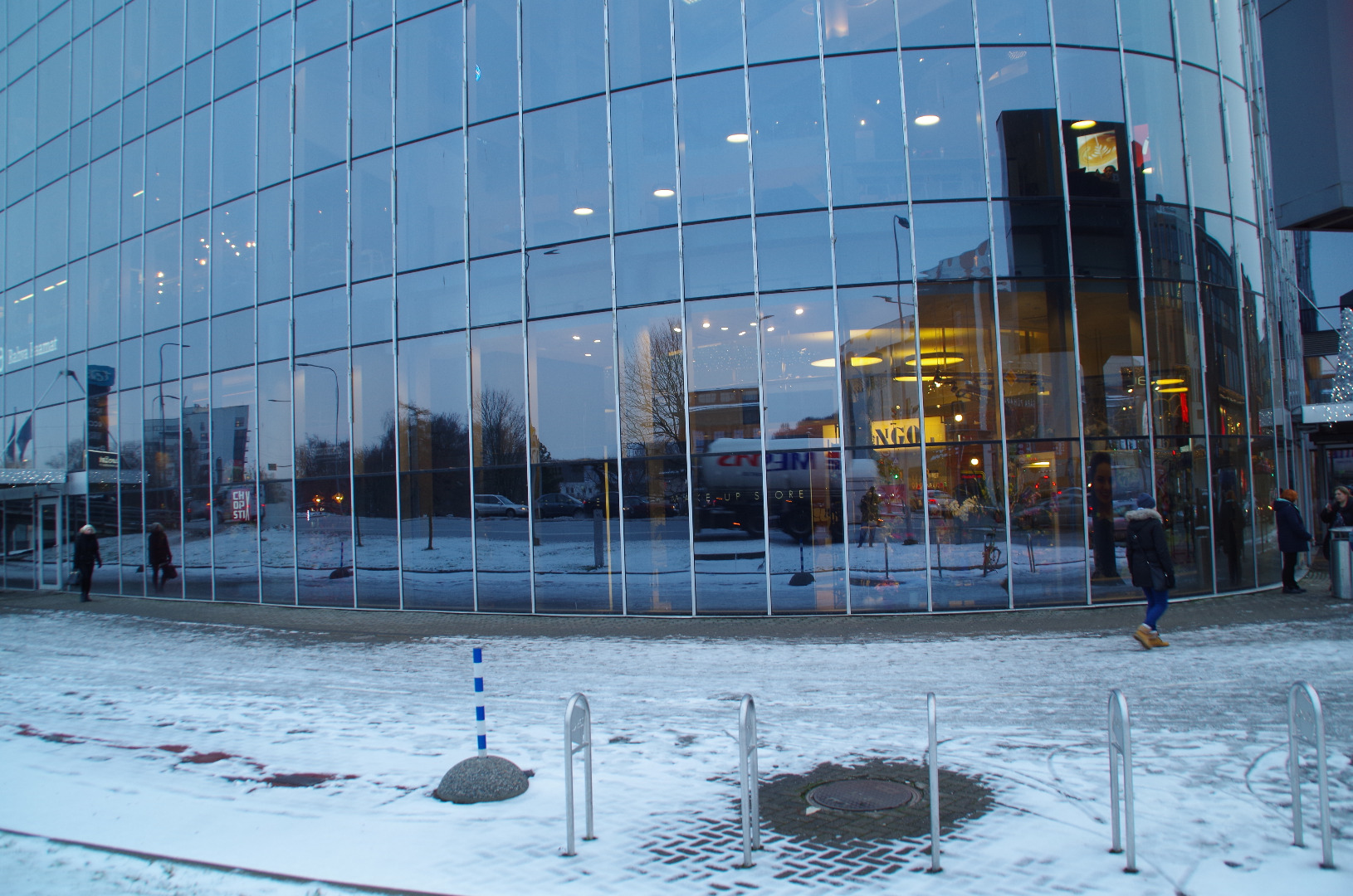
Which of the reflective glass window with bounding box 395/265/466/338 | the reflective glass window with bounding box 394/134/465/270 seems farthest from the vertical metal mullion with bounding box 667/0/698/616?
the reflective glass window with bounding box 395/265/466/338

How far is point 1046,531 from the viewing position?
1470 cm

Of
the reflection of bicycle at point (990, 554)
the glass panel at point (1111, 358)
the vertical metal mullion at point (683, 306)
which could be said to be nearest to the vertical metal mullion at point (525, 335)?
the vertical metal mullion at point (683, 306)

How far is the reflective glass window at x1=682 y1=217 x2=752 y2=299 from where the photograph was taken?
15766 mm

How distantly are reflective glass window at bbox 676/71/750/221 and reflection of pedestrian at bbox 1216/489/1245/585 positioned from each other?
1045 cm

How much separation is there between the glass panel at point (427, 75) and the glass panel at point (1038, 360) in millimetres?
12233

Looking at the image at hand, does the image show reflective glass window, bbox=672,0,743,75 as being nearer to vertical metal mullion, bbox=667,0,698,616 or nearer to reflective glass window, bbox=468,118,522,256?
vertical metal mullion, bbox=667,0,698,616

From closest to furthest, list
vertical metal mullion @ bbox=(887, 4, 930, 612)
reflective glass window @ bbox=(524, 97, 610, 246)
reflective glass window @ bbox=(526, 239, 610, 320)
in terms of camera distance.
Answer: vertical metal mullion @ bbox=(887, 4, 930, 612) → reflective glass window @ bbox=(526, 239, 610, 320) → reflective glass window @ bbox=(524, 97, 610, 246)

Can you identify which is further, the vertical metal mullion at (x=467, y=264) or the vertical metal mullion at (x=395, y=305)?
the vertical metal mullion at (x=395, y=305)

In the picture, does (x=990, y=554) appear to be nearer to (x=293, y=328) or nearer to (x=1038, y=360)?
(x=1038, y=360)

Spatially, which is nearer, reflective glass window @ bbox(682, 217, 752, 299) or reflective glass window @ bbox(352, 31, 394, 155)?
reflective glass window @ bbox(682, 217, 752, 299)

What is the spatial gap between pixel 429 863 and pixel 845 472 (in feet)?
36.1

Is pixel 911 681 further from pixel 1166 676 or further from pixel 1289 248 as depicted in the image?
pixel 1289 248

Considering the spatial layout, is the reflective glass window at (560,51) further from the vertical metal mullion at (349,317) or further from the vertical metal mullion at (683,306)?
the vertical metal mullion at (349,317)

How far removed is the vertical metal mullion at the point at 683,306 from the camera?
1557 centimetres
